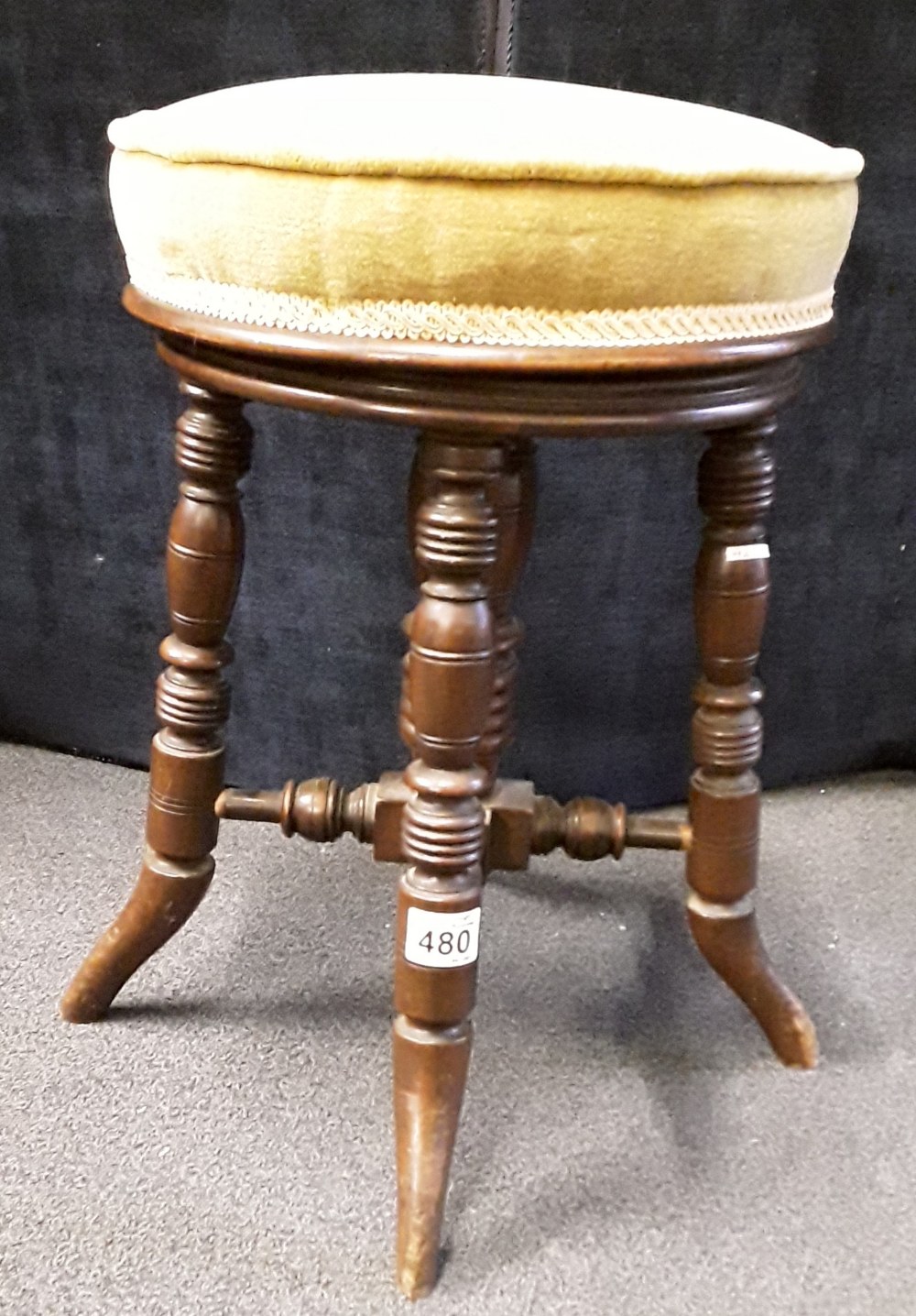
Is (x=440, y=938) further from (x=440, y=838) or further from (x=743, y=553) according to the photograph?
(x=743, y=553)

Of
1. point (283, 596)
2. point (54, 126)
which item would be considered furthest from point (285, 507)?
point (54, 126)

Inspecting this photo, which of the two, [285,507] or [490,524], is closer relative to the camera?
[490,524]

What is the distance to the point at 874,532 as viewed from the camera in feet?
3.14

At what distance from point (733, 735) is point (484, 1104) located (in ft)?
0.83

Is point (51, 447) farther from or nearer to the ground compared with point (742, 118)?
nearer to the ground

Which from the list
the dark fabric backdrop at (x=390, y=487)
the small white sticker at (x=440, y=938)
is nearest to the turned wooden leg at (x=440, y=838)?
the small white sticker at (x=440, y=938)

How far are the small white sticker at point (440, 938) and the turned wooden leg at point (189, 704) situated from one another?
0.62 feet

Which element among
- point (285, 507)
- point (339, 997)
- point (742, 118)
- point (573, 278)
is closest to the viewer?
point (573, 278)

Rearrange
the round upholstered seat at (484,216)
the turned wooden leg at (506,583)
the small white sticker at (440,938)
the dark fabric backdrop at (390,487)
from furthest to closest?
the dark fabric backdrop at (390,487), the turned wooden leg at (506,583), the small white sticker at (440,938), the round upholstered seat at (484,216)

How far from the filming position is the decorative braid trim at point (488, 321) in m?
0.43

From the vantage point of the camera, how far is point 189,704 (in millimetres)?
660

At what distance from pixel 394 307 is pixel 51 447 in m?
0.58

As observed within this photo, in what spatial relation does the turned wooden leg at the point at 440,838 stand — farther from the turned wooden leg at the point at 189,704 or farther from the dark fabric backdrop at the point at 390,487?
the dark fabric backdrop at the point at 390,487

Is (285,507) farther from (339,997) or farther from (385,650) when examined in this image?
(339,997)
